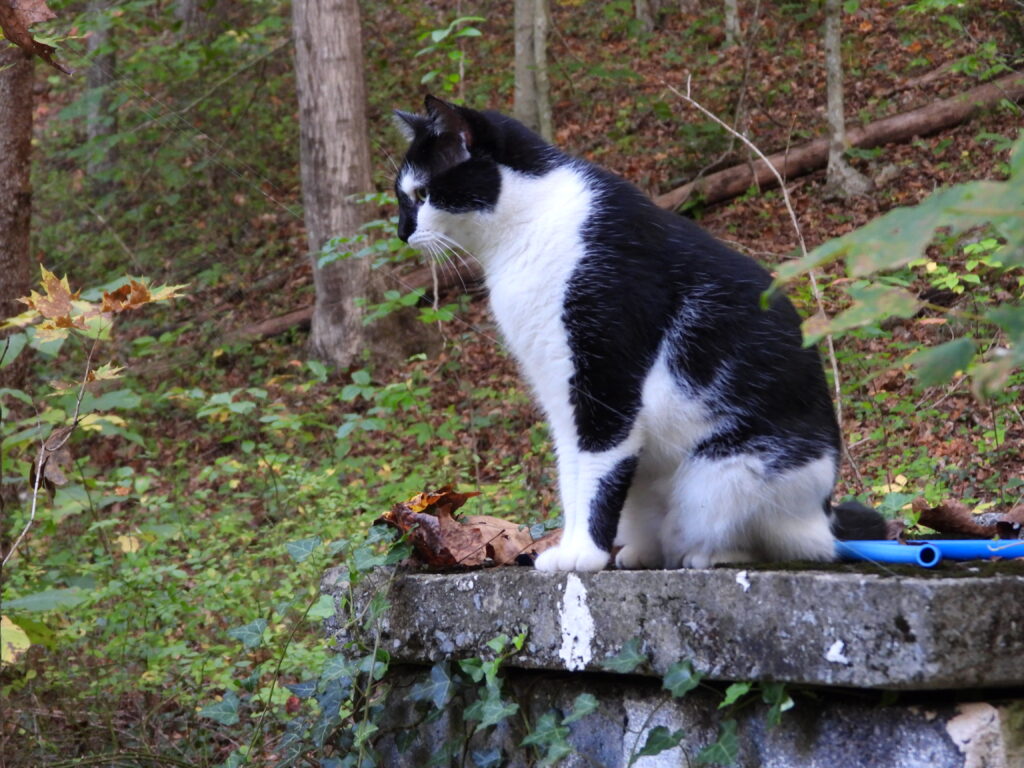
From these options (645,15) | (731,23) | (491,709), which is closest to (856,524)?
(491,709)

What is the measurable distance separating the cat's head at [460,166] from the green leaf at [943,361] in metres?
1.81

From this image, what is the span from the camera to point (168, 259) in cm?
1170

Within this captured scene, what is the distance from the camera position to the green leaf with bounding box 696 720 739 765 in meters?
1.98

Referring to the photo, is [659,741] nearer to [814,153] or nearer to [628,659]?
[628,659]

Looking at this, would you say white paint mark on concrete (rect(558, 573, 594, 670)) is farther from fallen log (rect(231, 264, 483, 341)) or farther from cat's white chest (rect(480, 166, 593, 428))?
fallen log (rect(231, 264, 483, 341))

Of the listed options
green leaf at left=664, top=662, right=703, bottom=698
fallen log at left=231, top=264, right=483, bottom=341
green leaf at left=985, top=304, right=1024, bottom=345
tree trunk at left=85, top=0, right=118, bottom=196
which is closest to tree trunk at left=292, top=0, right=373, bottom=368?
fallen log at left=231, top=264, right=483, bottom=341

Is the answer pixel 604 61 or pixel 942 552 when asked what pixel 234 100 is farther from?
pixel 942 552

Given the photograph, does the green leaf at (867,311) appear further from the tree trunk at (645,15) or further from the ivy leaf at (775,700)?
the tree trunk at (645,15)

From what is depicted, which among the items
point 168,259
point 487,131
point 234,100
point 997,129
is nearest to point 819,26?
point 997,129

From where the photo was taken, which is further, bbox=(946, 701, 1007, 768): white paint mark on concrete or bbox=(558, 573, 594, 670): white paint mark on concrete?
bbox=(558, 573, 594, 670): white paint mark on concrete

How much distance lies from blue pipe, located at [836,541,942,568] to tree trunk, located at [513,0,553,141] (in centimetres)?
791

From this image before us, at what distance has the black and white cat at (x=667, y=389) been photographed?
2.44 m

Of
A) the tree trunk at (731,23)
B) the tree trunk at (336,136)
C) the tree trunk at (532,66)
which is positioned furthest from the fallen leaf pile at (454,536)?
the tree trunk at (731,23)

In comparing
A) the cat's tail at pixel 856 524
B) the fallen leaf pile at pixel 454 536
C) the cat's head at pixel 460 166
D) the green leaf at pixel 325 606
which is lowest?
the green leaf at pixel 325 606
